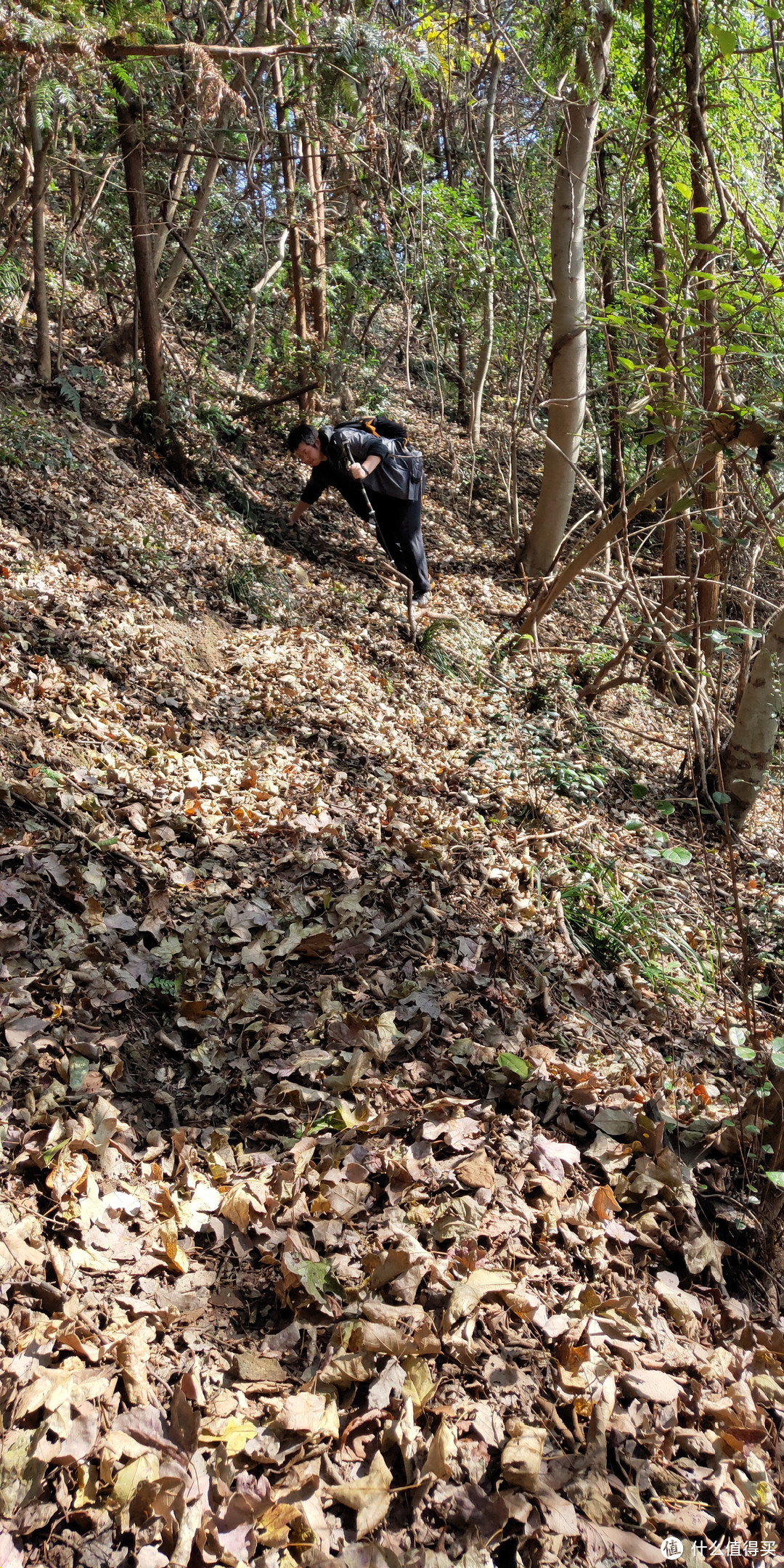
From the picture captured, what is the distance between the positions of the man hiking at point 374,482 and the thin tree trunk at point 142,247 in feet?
3.75

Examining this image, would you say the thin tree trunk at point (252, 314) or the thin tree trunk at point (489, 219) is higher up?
the thin tree trunk at point (489, 219)

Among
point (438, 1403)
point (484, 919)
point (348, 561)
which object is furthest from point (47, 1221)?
point (348, 561)

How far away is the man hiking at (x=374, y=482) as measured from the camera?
720cm

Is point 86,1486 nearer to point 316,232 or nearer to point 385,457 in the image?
point 385,457

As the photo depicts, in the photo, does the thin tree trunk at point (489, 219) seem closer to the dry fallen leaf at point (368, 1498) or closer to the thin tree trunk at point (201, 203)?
the thin tree trunk at point (201, 203)

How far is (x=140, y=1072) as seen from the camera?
2916mm

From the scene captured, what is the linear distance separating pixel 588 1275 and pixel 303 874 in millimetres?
2080

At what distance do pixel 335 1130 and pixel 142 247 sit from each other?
6563 mm

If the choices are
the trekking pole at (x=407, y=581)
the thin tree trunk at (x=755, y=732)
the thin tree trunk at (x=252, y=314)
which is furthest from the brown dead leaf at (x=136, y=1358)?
the thin tree trunk at (x=252, y=314)

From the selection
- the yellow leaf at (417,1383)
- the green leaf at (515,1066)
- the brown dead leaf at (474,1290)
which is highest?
the green leaf at (515,1066)

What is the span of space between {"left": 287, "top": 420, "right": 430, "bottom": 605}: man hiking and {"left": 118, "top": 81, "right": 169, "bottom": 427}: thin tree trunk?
114 centimetres

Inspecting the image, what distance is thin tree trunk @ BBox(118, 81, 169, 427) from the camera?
19.9ft

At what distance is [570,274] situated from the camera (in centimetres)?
782

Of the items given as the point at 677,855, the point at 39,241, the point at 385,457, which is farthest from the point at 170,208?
the point at 677,855
